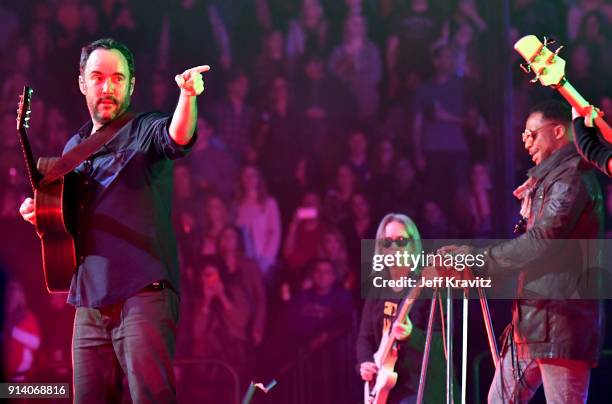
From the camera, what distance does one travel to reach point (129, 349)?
282 cm

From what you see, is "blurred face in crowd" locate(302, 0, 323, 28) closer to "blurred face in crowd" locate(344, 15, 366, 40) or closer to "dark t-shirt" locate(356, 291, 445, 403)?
"blurred face in crowd" locate(344, 15, 366, 40)

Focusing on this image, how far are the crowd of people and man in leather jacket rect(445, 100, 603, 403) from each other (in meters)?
1.78

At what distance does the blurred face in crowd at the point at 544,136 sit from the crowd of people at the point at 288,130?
A: 5.57ft

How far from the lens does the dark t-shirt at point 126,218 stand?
2.89 meters

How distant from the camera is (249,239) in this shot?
6070 mm

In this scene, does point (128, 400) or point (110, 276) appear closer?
point (110, 276)

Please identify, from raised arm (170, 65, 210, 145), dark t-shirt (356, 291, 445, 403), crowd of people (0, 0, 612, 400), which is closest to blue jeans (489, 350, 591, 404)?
dark t-shirt (356, 291, 445, 403)

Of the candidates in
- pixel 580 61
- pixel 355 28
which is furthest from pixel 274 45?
pixel 580 61

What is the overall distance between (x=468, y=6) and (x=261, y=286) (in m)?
2.40

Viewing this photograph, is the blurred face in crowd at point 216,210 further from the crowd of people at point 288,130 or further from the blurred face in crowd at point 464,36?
the blurred face in crowd at point 464,36

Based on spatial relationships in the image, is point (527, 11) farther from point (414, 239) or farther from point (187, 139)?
point (187, 139)

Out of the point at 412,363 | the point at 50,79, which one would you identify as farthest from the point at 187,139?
the point at 50,79

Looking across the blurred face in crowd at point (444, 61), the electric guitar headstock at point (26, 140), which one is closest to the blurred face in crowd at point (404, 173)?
the blurred face in crowd at point (444, 61)

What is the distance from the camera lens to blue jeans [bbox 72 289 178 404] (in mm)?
2807
